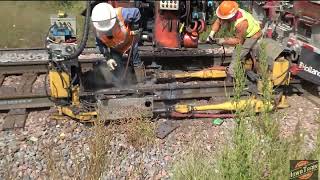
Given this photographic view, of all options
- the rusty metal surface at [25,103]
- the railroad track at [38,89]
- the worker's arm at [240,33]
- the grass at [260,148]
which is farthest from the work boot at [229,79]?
the grass at [260,148]

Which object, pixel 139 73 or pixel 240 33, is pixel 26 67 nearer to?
pixel 139 73

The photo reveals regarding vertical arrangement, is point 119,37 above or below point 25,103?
above

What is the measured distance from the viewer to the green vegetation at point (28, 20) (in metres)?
10.1

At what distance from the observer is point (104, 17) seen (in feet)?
21.0

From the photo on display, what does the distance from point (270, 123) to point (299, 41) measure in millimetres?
4338

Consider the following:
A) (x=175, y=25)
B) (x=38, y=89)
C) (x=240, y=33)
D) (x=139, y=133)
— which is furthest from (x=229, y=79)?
(x=38, y=89)

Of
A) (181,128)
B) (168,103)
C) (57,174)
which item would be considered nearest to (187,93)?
(168,103)

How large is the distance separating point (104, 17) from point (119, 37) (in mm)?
518

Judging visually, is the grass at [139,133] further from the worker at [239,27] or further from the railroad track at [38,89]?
the worker at [239,27]

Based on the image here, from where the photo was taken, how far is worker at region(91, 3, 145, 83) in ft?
21.2

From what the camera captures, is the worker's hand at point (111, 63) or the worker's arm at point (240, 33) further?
the worker's arm at point (240, 33)

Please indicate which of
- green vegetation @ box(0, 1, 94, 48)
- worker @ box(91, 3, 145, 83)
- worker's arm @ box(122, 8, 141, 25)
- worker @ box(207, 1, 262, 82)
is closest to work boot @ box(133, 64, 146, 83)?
worker @ box(91, 3, 145, 83)

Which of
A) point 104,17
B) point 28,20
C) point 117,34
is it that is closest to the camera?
point 104,17

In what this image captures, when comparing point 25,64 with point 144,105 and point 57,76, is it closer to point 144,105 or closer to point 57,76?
point 57,76
